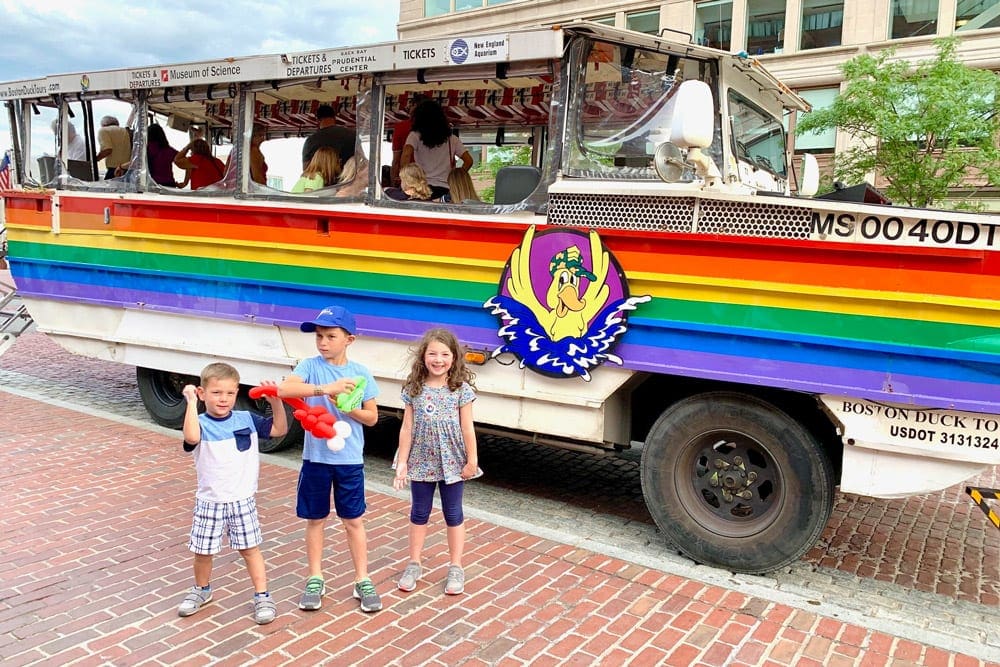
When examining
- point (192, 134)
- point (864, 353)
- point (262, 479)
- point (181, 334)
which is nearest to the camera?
point (864, 353)

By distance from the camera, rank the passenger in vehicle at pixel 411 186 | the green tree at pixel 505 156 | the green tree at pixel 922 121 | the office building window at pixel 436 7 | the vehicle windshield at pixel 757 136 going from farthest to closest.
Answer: the office building window at pixel 436 7 → the green tree at pixel 922 121 → the green tree at pixel 505 156 → the passenger in vehicle at pixel 411 186 → the vehicle windshield at pixel 757 136

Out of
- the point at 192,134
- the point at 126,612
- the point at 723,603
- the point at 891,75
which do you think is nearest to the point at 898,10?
the point at 891,75

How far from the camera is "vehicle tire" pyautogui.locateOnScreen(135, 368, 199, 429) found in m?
6.73

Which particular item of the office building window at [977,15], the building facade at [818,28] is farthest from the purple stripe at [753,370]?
the office building window at [977,15]

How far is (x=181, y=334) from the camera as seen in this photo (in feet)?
20.7

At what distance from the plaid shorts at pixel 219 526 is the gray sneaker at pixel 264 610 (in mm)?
255

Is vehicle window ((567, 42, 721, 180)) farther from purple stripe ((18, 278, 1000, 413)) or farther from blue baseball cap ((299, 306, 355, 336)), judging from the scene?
blue baseball cap ((299, 306, 355, 336))

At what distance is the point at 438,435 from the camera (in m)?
3.72

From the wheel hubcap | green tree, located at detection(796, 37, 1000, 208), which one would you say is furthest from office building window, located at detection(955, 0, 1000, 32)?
the wheel hubcap

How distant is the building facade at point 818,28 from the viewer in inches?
783

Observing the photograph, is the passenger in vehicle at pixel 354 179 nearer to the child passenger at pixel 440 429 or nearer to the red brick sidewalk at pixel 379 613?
the child passenger at pixel 440 429

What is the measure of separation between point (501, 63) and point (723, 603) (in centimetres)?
329

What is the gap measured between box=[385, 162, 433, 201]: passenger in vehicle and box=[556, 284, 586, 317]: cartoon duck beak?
1.41m

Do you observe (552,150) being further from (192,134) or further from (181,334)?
(192,134)
